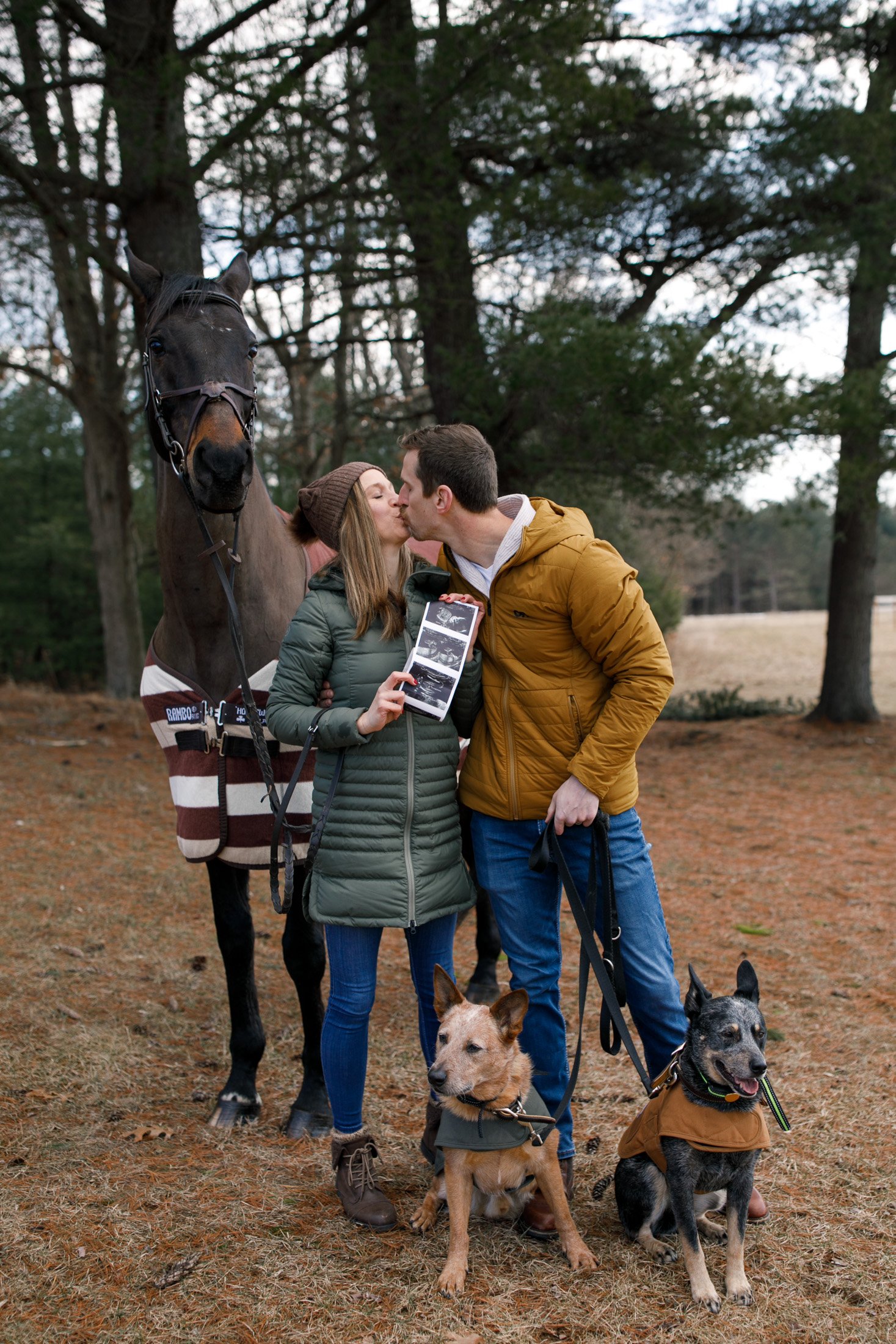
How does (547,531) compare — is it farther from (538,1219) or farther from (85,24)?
(85,24)

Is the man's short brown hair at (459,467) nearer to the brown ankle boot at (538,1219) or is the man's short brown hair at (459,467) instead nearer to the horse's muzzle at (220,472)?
the horse's muzzle at (220,472)

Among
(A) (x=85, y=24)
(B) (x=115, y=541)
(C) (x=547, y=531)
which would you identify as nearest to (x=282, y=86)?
(A) (x=85, y=24)

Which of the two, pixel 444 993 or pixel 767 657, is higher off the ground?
pixel 444 993

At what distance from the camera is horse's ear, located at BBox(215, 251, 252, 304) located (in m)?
3.41

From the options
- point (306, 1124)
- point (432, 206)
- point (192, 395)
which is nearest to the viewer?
point (192, 395)

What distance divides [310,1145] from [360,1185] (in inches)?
24.1

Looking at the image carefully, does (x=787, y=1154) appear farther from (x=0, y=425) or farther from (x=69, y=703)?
(x=0, y=425)

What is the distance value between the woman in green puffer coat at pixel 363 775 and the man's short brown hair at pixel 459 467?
23 centimetres

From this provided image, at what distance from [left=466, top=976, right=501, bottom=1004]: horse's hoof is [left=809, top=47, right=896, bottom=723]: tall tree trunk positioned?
6.47 m

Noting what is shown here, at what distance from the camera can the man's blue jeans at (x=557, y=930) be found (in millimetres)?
2848

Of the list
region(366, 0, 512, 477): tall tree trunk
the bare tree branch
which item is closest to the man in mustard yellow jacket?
region(366, 0, 512, 477): tall tree trunk

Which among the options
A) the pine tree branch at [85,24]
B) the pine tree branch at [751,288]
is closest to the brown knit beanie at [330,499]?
the pine tree branch at [85,24]

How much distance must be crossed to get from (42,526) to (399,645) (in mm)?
19187

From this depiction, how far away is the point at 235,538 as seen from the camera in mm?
3357
